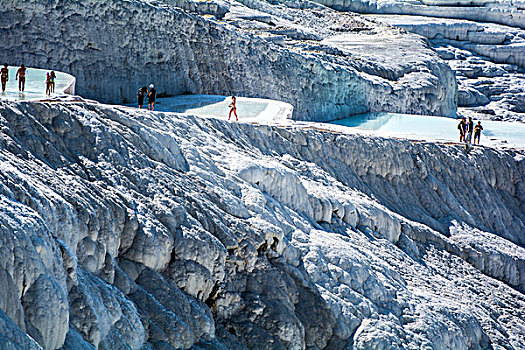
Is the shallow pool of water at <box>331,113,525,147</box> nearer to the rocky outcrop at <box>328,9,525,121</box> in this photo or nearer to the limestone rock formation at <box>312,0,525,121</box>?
the limestone rock formation at <box>312,0,525,121</box>

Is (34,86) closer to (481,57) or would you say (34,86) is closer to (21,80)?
(21,80)

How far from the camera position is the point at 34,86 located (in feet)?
55.7

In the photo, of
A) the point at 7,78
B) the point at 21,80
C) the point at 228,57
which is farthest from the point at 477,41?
the point at 7,78

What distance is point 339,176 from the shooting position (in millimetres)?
21156

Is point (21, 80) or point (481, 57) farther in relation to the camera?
point (481, 57)

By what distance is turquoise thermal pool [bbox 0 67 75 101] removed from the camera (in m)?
14.6

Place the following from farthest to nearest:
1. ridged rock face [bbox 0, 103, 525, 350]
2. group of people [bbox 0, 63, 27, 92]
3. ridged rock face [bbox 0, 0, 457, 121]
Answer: ridged rock face [bbox 0, 0, 457, 121]
group of people [bbox 0, 63, 27, 92]
ridged rock face [bbox 0, 103, 525, 350]

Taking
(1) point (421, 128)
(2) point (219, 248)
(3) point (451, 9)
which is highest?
(3) point (451, 9)

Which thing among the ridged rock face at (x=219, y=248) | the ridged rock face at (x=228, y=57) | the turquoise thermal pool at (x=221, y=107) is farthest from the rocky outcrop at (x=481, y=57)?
the ridged rock face at (x=219, y=248)

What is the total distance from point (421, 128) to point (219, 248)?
54.3 ft

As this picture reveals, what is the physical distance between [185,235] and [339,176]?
883cm

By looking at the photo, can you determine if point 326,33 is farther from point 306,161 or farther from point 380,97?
point 306,161

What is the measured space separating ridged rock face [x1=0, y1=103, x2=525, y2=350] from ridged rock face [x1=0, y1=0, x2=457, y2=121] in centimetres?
635

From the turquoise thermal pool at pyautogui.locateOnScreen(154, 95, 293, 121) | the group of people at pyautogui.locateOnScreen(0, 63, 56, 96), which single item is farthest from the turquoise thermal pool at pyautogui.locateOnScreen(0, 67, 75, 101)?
the turquoise thermal pool at pyautogui.locateOnScreen(154, 95, 293, 121)
